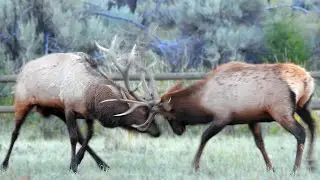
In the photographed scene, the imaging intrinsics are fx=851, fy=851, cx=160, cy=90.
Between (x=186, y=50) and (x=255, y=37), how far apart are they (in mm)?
1687

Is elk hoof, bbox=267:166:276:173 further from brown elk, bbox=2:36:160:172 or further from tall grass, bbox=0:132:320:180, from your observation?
brown elk, bbox=2:36:160:172

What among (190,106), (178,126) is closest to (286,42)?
(178,126)

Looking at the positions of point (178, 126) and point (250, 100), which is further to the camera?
point (178, 126)

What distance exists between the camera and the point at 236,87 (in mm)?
9641

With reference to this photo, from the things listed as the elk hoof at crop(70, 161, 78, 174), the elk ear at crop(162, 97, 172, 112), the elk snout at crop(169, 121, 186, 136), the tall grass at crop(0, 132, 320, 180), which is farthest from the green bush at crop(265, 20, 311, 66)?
the elk hoof at crop(70, 161, 78, 174)

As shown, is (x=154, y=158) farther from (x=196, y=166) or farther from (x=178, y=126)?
(x=196, y=166)

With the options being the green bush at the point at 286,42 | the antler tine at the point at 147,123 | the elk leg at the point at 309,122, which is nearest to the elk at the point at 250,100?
the elk leg at the point at 309,122

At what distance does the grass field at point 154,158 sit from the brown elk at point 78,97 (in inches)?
16.6

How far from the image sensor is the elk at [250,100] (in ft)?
30.3

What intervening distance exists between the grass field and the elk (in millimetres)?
390

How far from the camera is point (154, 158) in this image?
428 inches

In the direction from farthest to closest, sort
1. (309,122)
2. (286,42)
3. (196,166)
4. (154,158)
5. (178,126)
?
(286,42), (154,158), (178,126), (309,122), (196,166)

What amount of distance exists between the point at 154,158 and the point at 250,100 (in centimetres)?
193

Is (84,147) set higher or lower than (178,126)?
lower
